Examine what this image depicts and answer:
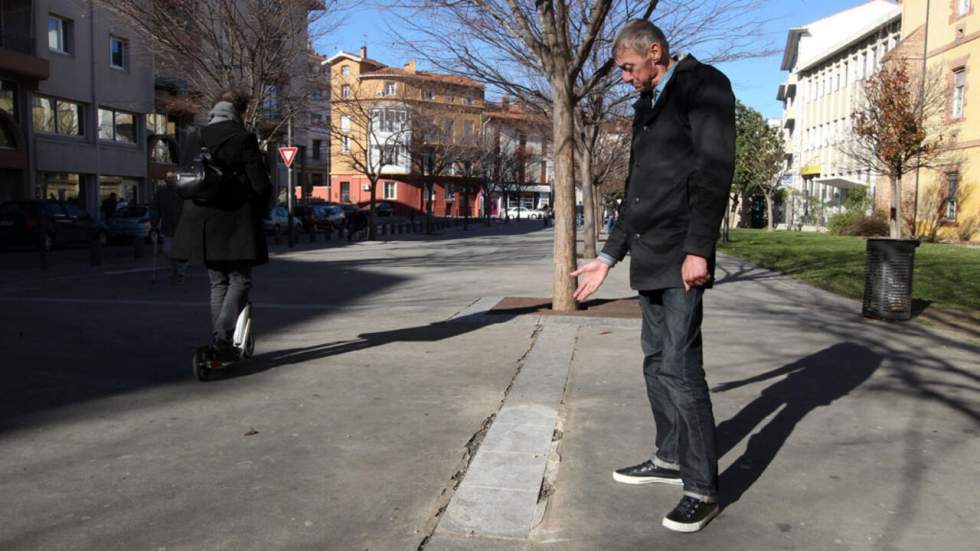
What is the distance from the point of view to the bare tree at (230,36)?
19.4 m

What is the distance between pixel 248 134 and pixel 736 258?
696 inches

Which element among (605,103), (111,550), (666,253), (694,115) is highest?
(605,103)

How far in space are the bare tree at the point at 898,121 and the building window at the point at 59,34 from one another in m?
29.3

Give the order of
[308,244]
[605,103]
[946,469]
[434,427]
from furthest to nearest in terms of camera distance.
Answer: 1. [308,244]
2. [605,103]
3. [434,427]
4. [946,469]

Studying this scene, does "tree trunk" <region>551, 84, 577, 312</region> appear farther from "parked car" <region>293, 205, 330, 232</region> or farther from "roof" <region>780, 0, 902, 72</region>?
"roof" <region>780, 0, 902, 72</region>

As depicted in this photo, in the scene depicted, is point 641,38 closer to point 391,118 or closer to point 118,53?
point 118,53

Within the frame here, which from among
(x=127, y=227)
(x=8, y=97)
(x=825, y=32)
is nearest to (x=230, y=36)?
(x=127, y=227)

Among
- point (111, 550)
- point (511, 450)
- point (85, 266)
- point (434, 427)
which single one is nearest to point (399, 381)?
point (434, 427)

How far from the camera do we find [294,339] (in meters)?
7.32

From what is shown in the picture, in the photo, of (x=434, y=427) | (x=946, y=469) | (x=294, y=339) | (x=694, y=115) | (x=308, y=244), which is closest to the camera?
(x=694, y=115)

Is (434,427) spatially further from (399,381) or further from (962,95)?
(962,95)

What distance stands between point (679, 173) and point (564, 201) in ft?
19.1

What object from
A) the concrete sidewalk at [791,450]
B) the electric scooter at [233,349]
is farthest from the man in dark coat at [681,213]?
the electric scooter at [233,349]

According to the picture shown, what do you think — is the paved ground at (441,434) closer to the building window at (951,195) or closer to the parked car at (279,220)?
the parked car at (279,220)
